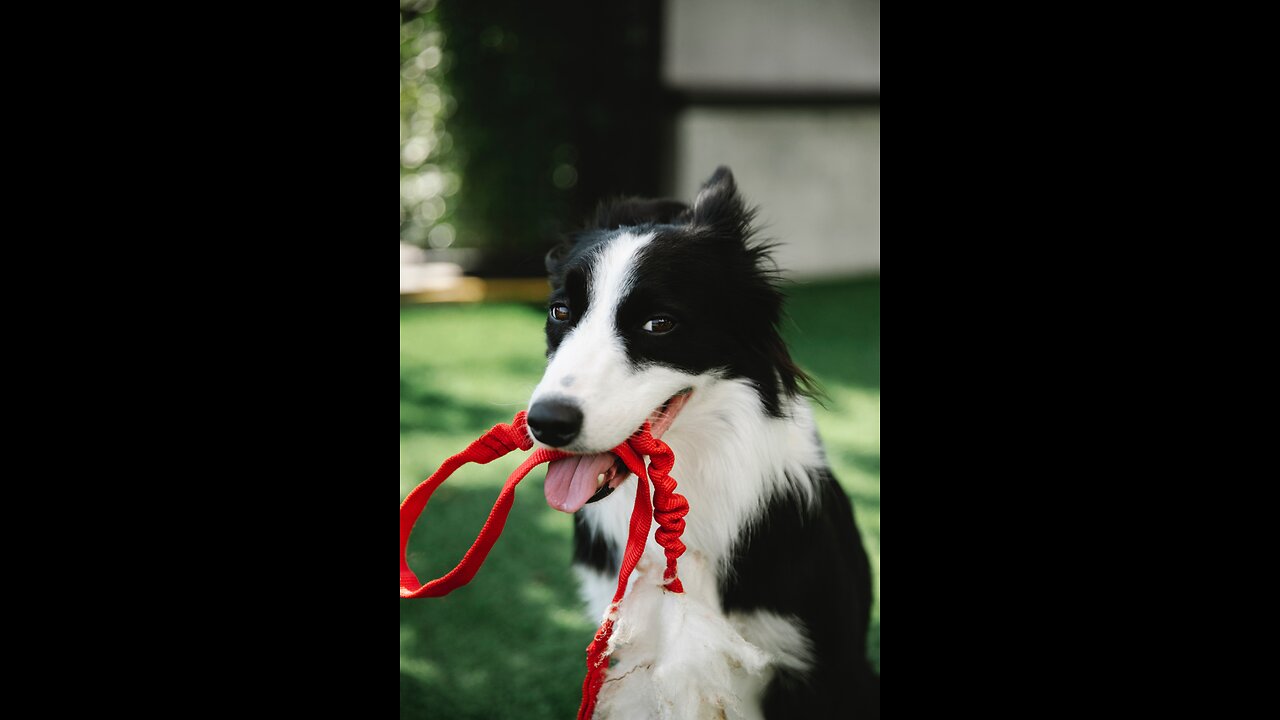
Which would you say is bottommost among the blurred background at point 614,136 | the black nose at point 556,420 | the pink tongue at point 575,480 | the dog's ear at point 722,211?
the pink tongue at point 575,480

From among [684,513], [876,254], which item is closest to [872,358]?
[876,254]

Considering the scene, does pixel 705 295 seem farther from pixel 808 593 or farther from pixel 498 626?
pixel 498 626

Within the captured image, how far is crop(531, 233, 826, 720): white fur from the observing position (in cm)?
175

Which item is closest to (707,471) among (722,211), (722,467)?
(722,467)

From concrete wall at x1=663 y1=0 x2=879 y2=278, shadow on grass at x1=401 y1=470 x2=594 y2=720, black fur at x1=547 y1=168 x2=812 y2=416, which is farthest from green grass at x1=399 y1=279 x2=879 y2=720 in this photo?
concrete wall at x1=663 y1=0 x2=879 y2=278

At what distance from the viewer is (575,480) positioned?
175 centimetres

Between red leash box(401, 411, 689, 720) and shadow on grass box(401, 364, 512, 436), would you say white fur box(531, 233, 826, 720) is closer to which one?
red leash box(401, 411, 689, 720)

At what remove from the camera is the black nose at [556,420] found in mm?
1643

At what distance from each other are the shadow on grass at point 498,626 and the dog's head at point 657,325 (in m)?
1.21

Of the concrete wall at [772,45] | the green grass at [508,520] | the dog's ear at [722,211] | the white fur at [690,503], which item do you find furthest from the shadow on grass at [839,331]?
the white fur at [690,503]

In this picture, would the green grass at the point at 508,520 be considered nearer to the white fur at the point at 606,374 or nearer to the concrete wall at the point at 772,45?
the white fur at the point at 606,374

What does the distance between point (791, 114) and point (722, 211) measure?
6840 mm

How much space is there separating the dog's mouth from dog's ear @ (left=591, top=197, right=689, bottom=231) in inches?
29.3
